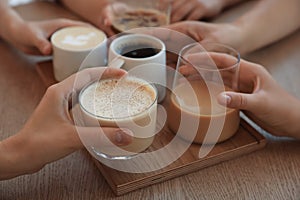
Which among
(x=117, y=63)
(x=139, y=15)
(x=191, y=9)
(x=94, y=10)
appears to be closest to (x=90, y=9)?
(x=94, y=10)

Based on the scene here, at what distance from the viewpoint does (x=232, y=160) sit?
0.84 meters

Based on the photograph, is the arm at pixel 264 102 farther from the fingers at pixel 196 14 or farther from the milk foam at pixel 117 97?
the fingers at pixel 196 14

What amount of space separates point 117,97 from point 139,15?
15.4 inches

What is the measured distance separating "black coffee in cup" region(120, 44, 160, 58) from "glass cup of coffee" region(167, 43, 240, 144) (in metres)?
0.06

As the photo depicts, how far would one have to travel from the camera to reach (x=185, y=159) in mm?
812

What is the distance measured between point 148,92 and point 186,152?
0.37ft

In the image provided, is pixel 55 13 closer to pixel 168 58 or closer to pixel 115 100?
pixel 168 58

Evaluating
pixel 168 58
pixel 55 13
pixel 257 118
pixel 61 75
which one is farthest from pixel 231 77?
pixel 55 13

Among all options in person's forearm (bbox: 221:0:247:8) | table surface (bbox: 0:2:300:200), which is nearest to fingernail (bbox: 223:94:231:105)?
table surface (bbox: 0:2:300:200)

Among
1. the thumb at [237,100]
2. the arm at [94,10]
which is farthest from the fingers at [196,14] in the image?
the thumb at [237,100]

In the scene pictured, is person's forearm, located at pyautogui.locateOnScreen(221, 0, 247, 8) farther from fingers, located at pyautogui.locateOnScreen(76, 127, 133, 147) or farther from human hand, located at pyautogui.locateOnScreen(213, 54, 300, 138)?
fingers, located at pyautogui.locateOnScreen(76, 127, 133, 147)

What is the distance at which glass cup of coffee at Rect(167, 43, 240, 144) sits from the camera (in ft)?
2.73

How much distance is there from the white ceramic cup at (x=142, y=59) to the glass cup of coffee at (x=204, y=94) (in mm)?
33

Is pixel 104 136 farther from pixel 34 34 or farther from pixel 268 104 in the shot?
pixel 34 34
